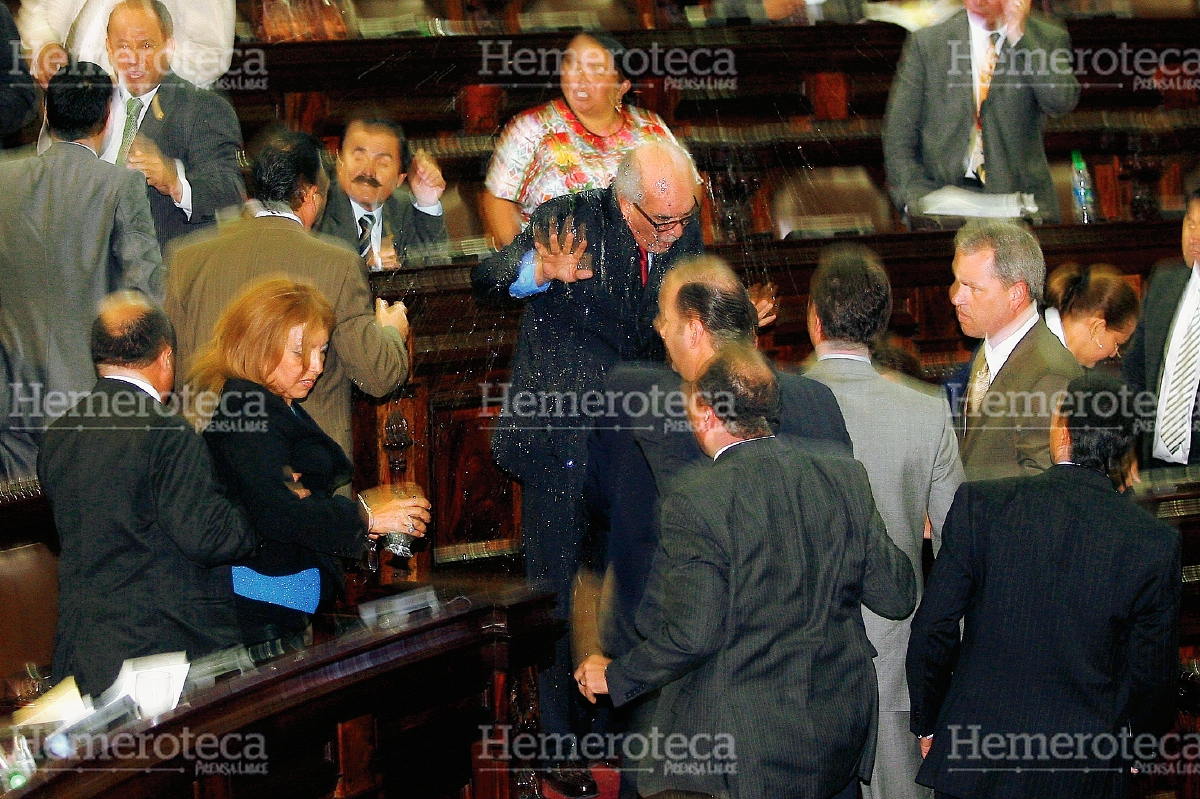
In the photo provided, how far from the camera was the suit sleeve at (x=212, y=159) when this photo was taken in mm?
4082

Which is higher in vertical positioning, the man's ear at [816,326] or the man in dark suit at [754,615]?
the man's ear at [816,326]

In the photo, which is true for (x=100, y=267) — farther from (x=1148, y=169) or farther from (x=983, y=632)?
(x=1148, y=169)

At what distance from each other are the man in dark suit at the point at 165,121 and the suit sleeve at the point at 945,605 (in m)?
2.36

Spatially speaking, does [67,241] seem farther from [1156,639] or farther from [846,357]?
[1156,639]

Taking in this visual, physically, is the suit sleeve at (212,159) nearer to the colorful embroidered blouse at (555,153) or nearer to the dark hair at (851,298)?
the colorful embroidered blouse at (555,153)

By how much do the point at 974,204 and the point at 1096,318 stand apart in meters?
1.06

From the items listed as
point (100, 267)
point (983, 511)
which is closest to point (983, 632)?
point (983, 511)

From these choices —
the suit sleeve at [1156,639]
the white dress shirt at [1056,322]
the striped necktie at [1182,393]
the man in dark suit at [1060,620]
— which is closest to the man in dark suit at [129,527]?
the man in dark suit at [1060,620]

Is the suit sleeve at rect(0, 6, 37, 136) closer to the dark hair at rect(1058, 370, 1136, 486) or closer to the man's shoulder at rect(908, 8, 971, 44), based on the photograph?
the man's shoulder at rect(908, 8, 971, 44)

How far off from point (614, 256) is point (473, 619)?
3.73 ft

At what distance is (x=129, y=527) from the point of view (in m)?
2.54

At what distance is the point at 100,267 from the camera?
3.67m

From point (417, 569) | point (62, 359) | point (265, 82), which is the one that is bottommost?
point (417, 569)

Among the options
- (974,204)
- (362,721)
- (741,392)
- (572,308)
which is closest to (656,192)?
(572,308)
